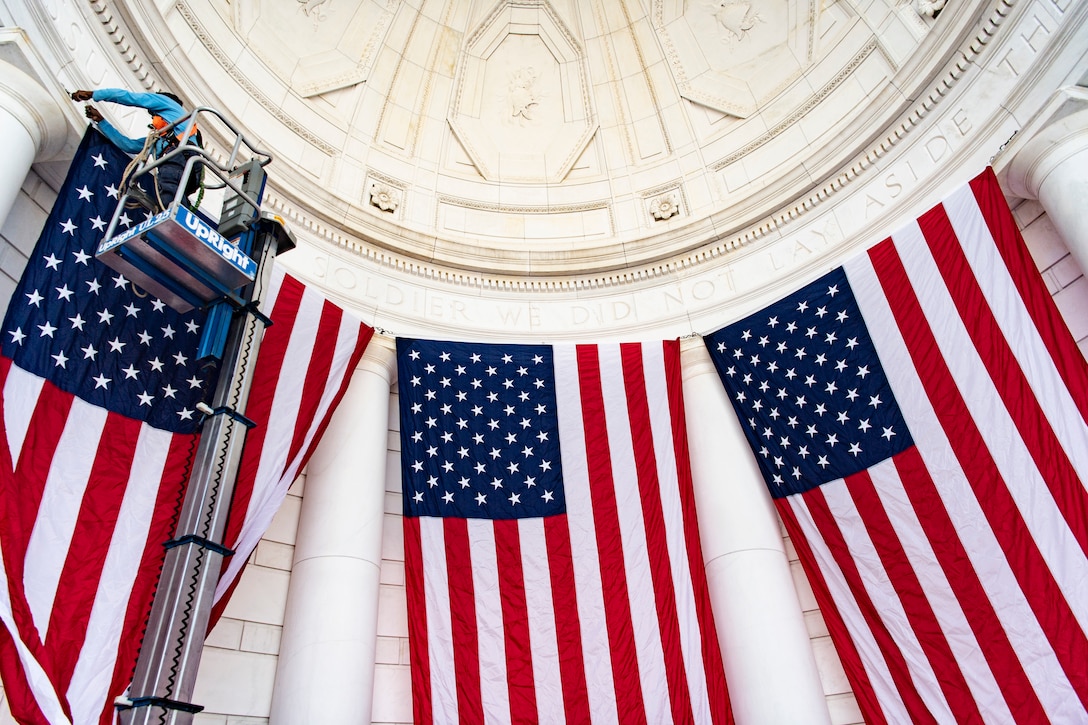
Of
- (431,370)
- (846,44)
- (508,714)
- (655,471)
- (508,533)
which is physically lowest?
(508,714)

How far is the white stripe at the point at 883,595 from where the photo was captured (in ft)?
26.6

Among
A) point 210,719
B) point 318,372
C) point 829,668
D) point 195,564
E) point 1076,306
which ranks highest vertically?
point 318,372

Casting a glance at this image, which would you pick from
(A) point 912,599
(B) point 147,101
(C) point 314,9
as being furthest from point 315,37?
(A) point 912,599

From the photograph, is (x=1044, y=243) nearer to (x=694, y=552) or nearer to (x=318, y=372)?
(x=694, y=552)

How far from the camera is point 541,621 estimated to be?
9.52 m

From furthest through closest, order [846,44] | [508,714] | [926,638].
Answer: [846,44]
[508,714]
[926,638]

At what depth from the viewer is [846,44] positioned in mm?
12484

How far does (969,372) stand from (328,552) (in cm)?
814

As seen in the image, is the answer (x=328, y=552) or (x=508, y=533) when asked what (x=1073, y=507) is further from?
(x=328, y=552)

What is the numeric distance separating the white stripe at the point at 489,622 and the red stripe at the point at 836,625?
3.99m

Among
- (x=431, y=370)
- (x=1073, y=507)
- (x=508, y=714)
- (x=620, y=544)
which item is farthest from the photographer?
(x=431, y=370)

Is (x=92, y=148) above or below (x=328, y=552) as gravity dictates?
above

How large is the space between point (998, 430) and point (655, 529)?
4.31m

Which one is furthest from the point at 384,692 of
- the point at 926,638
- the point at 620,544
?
the point at 926,638
